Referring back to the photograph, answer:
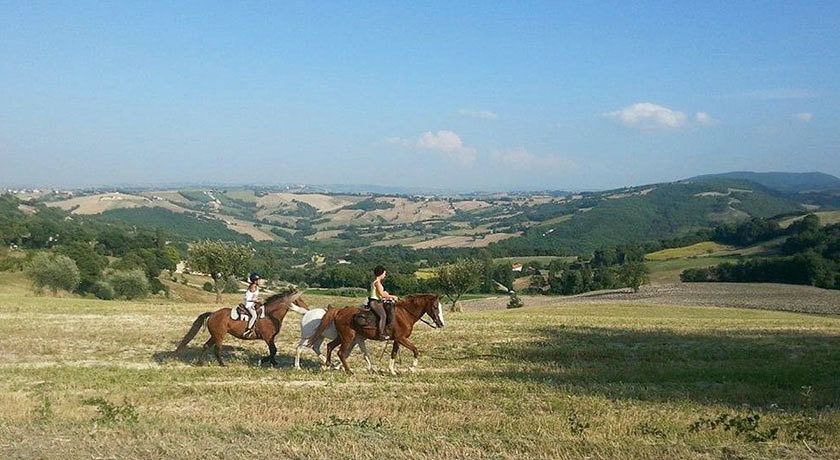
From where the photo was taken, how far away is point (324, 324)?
1717 cm

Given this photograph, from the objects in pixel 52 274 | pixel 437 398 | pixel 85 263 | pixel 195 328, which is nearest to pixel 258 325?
pixel 195 328

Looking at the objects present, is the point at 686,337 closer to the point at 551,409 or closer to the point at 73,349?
the point at 551,409

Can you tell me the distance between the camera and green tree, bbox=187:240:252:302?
51.3m

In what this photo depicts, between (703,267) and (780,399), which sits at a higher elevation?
(780,399)

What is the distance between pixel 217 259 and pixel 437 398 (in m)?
41.8

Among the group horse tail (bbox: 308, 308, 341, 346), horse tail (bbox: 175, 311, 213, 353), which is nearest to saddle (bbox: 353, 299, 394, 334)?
horse tail (bbox: 308, 308, 341, 346)

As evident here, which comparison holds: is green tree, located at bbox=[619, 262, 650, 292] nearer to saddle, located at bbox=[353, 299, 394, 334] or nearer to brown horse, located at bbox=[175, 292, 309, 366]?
brown horse, located at bbox=[175, 292, 309, 366]

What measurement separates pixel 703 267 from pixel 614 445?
10279 centimetres

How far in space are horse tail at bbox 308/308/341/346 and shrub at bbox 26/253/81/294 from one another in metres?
54.3

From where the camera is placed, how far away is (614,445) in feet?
27.7

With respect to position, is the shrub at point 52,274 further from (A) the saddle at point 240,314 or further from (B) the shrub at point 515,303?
(A) the saddle at point 240,314

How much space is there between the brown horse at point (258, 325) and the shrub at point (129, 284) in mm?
55062

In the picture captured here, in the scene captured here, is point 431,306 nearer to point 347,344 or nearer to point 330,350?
point 347,344

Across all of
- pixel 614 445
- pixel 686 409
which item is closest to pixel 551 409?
pixel 686 409
